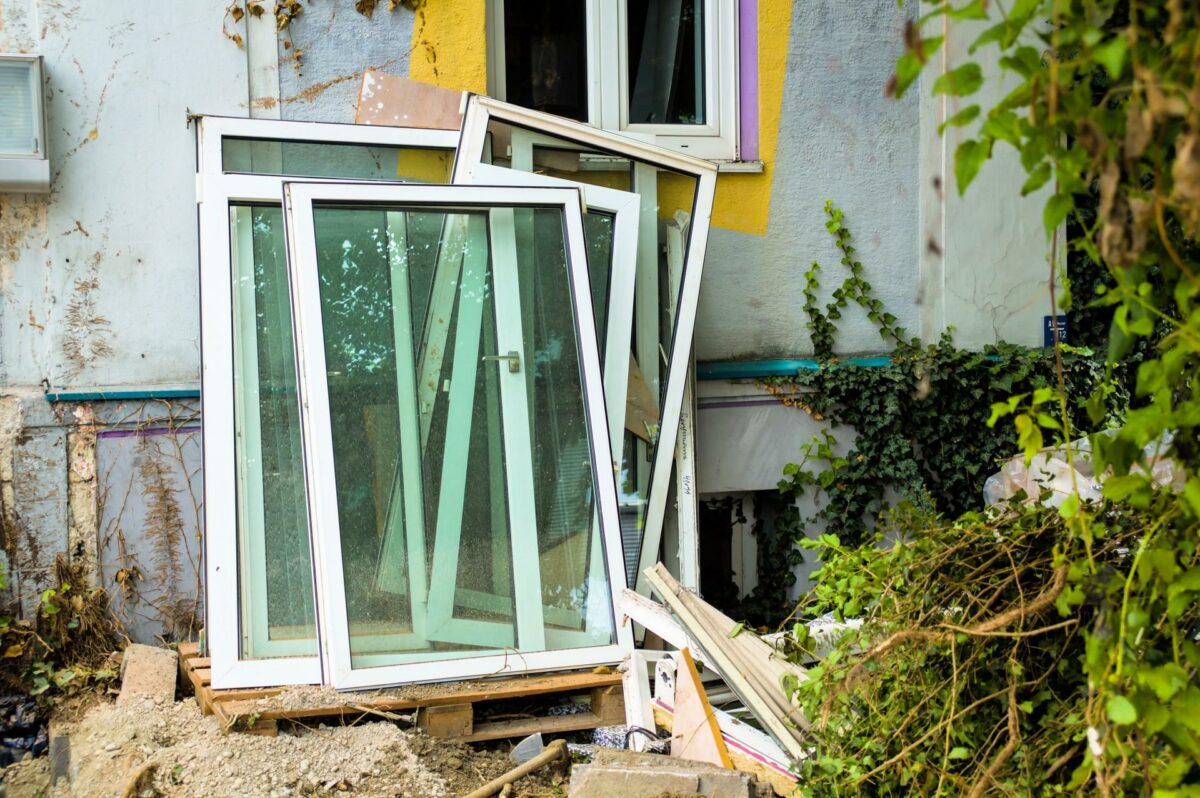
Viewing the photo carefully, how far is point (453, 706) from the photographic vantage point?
375 centimetres

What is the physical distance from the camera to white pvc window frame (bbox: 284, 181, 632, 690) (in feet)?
12.3

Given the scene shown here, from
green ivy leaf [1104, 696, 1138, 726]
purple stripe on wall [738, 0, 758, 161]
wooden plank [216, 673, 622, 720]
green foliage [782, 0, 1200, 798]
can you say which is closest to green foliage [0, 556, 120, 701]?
wooden plank [216, 673, 622, 720]

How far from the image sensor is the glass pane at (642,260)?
463cm

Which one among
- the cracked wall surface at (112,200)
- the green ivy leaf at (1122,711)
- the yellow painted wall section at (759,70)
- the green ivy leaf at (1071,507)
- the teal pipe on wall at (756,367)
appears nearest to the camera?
the green ivy leaf at (1122,711)

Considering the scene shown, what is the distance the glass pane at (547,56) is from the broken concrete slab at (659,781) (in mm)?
3334

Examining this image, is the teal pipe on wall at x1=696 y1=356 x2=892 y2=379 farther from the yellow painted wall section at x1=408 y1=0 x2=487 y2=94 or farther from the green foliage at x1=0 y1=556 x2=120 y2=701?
the green foliage at x1=0 y1=556 x2=120 y2=701

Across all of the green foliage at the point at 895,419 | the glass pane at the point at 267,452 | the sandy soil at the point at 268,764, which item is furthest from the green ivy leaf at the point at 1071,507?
the green foliage at the point at 895,419

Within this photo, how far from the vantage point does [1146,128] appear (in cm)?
125

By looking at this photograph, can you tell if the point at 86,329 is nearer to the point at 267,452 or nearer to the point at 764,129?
the point at 267,452

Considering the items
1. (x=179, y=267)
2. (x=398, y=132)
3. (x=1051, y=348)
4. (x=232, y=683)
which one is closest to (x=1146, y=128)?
(x=232, y=683)

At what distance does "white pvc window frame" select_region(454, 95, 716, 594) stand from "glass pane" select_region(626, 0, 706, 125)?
0.77m

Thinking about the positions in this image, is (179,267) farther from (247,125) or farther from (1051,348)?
(1051,348)

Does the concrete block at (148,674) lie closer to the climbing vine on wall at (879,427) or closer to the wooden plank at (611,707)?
the wooden plank at (611,707)

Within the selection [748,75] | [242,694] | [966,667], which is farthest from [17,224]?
[966,667]
